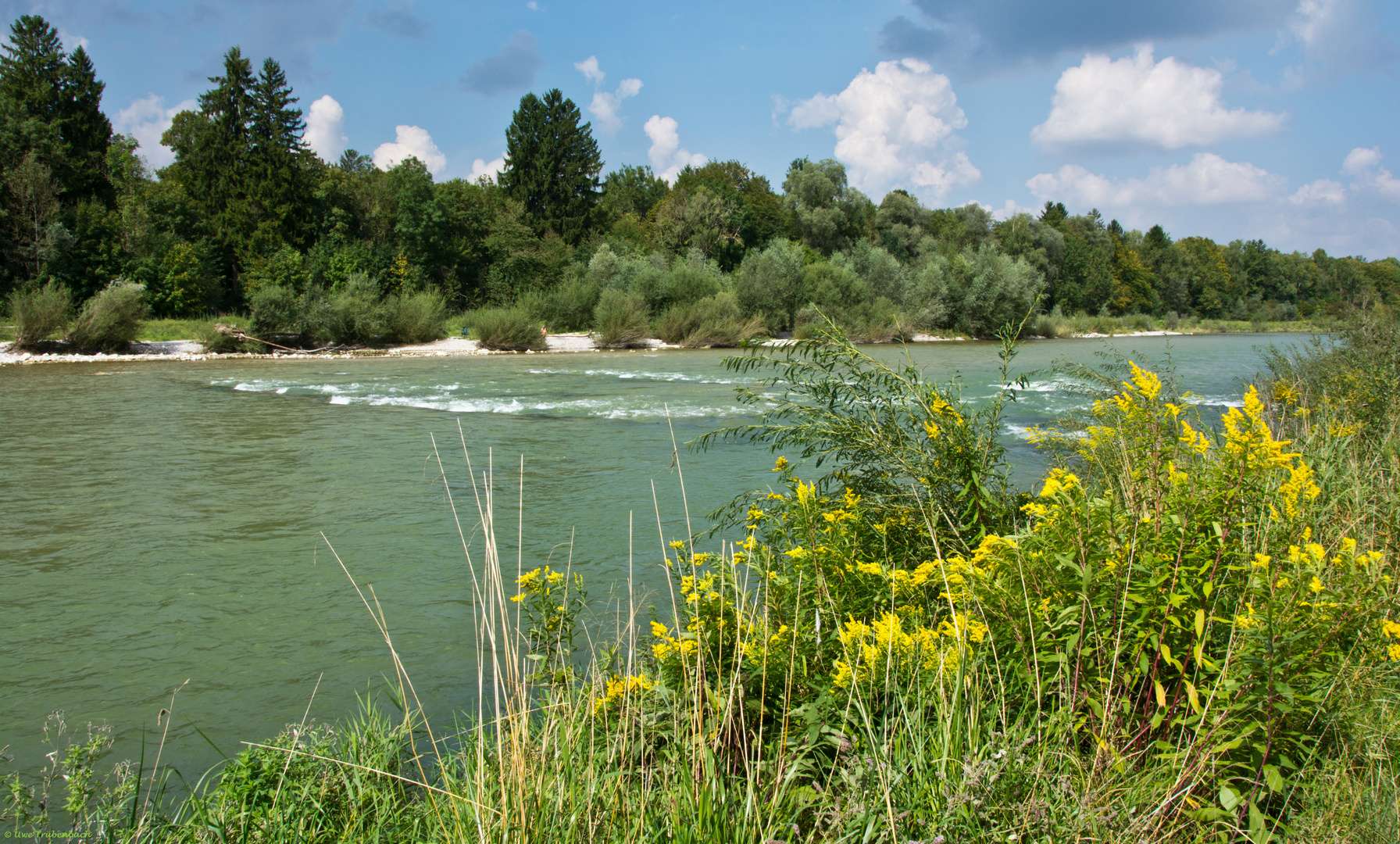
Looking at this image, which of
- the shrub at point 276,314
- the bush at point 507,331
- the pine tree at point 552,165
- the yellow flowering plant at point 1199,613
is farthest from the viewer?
the pine tree at point 552,165

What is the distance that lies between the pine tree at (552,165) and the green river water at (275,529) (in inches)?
1637

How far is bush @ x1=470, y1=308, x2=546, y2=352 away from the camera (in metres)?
36.8

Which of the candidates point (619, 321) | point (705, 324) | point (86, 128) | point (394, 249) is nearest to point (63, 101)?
point (86, 128)

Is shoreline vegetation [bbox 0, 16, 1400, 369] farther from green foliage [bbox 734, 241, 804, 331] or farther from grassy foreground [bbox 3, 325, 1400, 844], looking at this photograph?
grassy foreground [bbox 3, 325, 1400, 844]

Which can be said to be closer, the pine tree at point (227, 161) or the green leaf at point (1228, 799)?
the green leaf at point (1228, 799)

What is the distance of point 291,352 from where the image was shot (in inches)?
1332

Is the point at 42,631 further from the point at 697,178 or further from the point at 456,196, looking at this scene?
the point at 697,178

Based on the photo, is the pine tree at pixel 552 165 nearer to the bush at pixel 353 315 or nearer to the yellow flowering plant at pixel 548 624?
the bush at pixel 353 315

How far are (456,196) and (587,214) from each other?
12.0 m

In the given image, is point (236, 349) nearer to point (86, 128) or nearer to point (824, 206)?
point (86, 128)

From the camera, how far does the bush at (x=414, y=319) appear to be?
3647cm

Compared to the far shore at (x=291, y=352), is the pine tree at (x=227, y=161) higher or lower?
higher

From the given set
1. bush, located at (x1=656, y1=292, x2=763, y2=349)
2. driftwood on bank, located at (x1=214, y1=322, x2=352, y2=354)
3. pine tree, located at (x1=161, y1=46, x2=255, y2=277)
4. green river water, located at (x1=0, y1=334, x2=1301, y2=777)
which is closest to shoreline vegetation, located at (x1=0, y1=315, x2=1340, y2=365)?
driftwood on bank, located at (x1=214, y1=322, x2=352, y2=354)

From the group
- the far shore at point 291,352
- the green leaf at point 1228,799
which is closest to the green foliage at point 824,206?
the far shore at point 291,352
